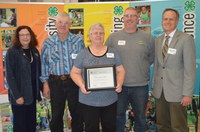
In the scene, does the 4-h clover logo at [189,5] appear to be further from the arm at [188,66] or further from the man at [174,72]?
the arm at [188,66]

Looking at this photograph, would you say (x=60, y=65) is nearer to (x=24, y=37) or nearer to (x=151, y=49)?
(x=24, y=37)

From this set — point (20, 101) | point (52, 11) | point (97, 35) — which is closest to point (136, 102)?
point (97, 35)

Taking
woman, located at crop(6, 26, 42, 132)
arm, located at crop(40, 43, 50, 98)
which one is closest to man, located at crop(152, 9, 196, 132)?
arm, located at crop(40, 43, 50, 98)

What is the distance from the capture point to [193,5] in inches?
128

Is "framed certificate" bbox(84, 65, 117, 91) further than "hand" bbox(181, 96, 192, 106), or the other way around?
"hand" bbox(181, 96, 192, 106)

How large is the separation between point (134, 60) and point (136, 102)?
0.55 metres

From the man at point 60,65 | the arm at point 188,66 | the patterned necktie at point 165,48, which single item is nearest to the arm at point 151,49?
the patterned necktie at point 165,48

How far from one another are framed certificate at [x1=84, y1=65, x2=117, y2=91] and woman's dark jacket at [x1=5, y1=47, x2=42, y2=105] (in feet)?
2.81

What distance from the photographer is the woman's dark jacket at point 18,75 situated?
2.74 meters

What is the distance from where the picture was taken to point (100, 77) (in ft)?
7.95

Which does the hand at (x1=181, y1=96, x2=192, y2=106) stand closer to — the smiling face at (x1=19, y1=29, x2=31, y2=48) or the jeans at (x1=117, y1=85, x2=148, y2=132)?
the jeans at (x1=117, y1=85, x2=148, y2=132)

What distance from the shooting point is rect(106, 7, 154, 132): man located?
2854 mm

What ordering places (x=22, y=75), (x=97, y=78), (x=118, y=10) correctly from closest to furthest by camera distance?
(x=97, y=78)
(x=22, y=75)
(x=118, y=10)

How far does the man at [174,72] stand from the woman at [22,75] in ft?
5.08
